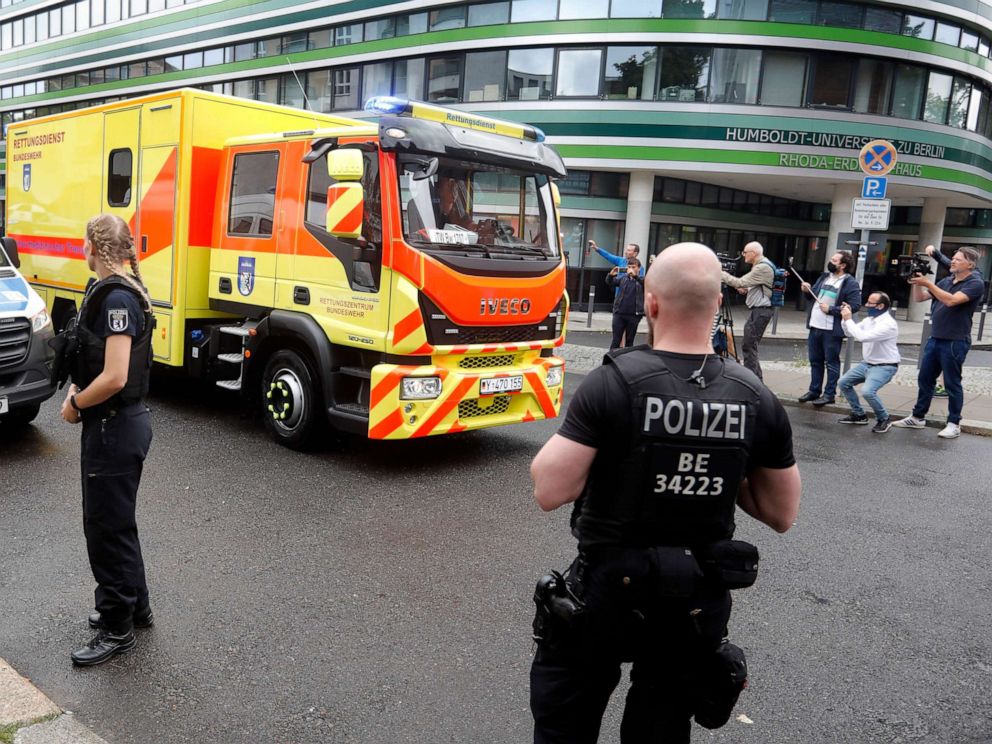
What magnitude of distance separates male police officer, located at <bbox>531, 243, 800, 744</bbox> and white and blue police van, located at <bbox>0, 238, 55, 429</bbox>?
5545mm

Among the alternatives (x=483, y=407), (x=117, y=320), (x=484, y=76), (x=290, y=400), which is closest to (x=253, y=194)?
(x=290, y=400)

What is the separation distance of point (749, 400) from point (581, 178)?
2304 centimetres

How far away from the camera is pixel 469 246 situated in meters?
6.59

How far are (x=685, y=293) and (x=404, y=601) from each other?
8.88 ft

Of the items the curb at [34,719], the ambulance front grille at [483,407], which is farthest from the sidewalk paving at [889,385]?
the curb at [34,719]

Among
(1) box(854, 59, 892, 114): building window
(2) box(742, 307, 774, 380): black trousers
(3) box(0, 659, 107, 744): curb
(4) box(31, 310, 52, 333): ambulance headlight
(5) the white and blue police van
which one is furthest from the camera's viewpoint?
(1) box(854, 59, 892, 114): building window

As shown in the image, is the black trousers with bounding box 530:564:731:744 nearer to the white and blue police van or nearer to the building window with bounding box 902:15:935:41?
the white and blue police van

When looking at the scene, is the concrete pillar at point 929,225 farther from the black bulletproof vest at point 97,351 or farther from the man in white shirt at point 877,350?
the black bulletproof vest at point 97,351

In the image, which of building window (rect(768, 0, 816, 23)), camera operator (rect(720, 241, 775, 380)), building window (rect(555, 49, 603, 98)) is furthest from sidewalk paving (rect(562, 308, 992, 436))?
building window (rect(768, 0, 816, 23))

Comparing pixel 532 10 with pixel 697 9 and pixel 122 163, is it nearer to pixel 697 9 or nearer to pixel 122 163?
pixel 697 9

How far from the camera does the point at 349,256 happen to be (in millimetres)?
6629

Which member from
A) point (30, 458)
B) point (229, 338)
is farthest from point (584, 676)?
point (229, 338)

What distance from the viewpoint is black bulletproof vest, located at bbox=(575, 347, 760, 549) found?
221 centimetres

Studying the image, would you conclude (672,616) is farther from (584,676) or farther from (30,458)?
(30,458)
